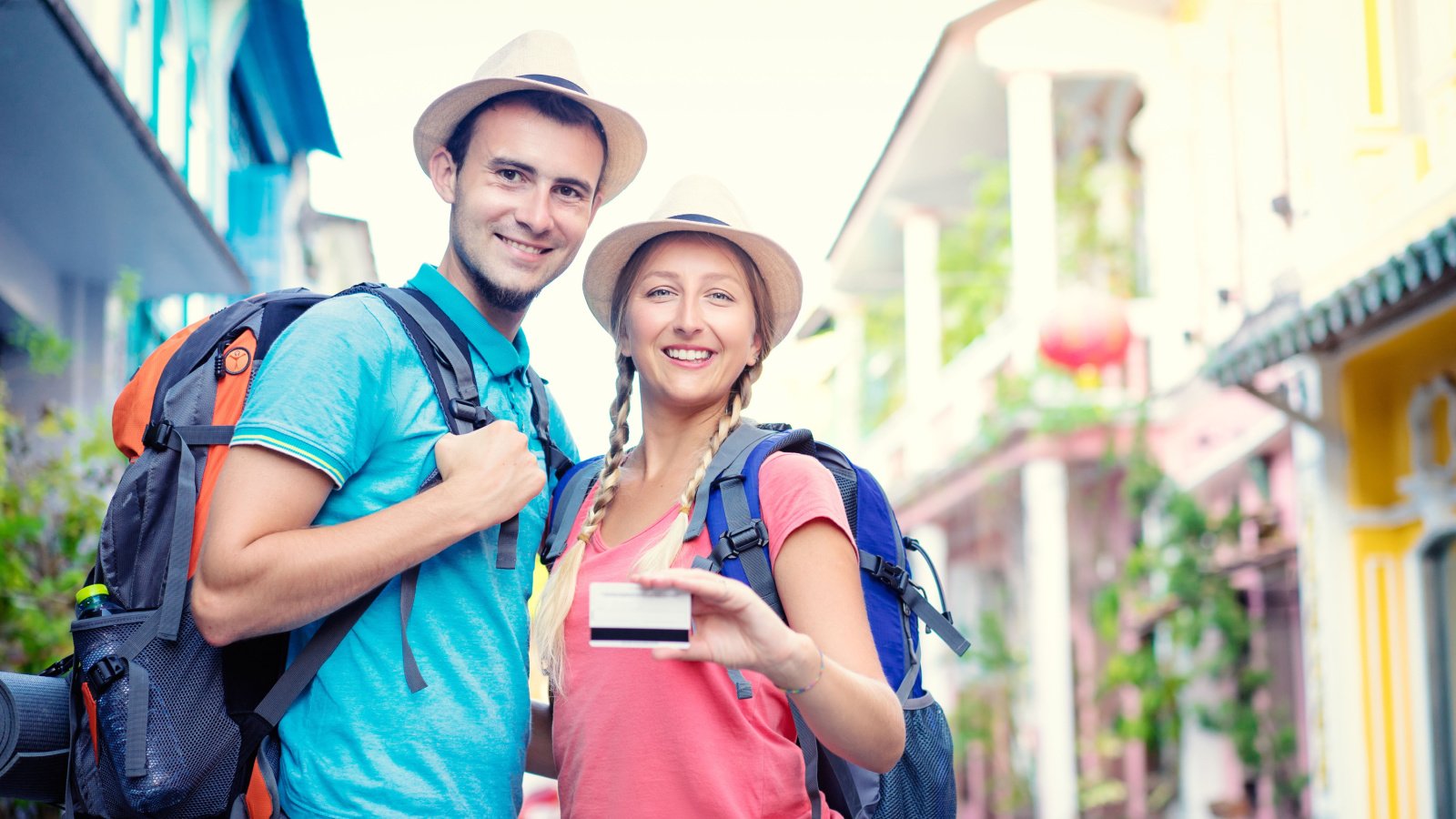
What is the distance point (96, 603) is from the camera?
2.48 meters

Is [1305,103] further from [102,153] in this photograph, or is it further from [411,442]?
[411,442]

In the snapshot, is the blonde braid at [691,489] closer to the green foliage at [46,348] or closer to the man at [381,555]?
the man at [381,555]

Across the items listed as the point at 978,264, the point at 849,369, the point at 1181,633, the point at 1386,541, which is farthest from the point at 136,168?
the point at 849,369

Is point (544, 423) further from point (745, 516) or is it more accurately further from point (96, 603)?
point (96, 603)

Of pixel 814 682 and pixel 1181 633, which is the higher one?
pixel 1181 633

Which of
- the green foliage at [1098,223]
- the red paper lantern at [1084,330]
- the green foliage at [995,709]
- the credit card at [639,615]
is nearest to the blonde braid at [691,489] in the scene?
the credit card at [639,615]

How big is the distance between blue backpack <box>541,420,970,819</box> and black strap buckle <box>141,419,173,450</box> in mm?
747

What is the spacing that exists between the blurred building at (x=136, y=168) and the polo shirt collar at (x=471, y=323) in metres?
2.83

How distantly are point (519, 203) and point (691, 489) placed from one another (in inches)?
26.1

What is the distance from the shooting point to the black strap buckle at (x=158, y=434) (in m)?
2.49

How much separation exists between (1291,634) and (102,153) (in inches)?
356

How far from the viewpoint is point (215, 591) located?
2.37 m

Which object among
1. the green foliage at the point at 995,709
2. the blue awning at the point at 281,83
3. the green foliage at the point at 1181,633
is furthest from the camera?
the green foliage at the point at 995,709

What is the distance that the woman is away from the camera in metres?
2.29
